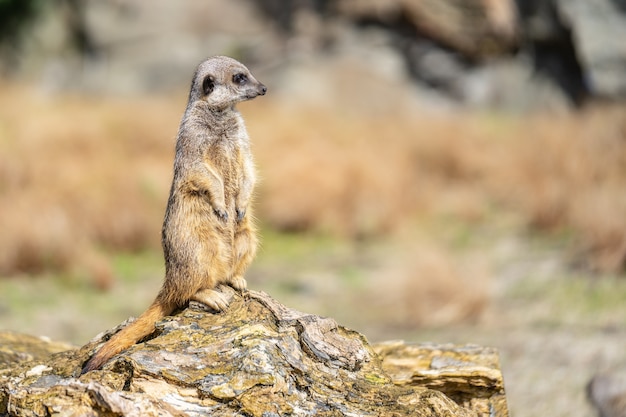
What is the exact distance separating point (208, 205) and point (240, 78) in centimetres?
64

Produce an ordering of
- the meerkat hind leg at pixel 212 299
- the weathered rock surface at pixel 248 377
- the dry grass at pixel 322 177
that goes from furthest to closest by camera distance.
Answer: the dry grass at pixel 322 177, the meerkat hind leg at pixel 212 299, the weathered rock surface at pixel 248 377

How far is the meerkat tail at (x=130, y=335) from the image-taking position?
2745mm

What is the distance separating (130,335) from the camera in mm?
2908

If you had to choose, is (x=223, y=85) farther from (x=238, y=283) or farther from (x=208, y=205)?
(x=238, y=283)

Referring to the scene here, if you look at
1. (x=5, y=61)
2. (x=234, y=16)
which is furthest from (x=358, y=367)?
(x=5, y=61)


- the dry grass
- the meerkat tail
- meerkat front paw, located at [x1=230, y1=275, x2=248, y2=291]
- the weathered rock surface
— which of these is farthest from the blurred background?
the meerkat tail

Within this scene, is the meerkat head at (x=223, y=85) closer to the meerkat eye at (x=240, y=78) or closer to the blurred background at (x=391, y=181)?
the meerkat eye at (x=240, y=78)

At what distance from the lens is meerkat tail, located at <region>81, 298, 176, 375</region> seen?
2745mm

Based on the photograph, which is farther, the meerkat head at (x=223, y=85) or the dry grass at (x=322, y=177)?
the dry grass at (x=322, y=177)

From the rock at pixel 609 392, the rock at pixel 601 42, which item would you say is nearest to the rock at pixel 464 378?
the rock at pixel 609 392

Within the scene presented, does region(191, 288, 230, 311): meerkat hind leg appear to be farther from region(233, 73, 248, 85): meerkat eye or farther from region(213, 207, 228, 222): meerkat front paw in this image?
region(233, 73, 248, 85): meerkat eye

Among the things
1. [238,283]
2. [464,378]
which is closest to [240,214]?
[238,283]

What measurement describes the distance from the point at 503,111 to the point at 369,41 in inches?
148

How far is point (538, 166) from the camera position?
29.6ft
